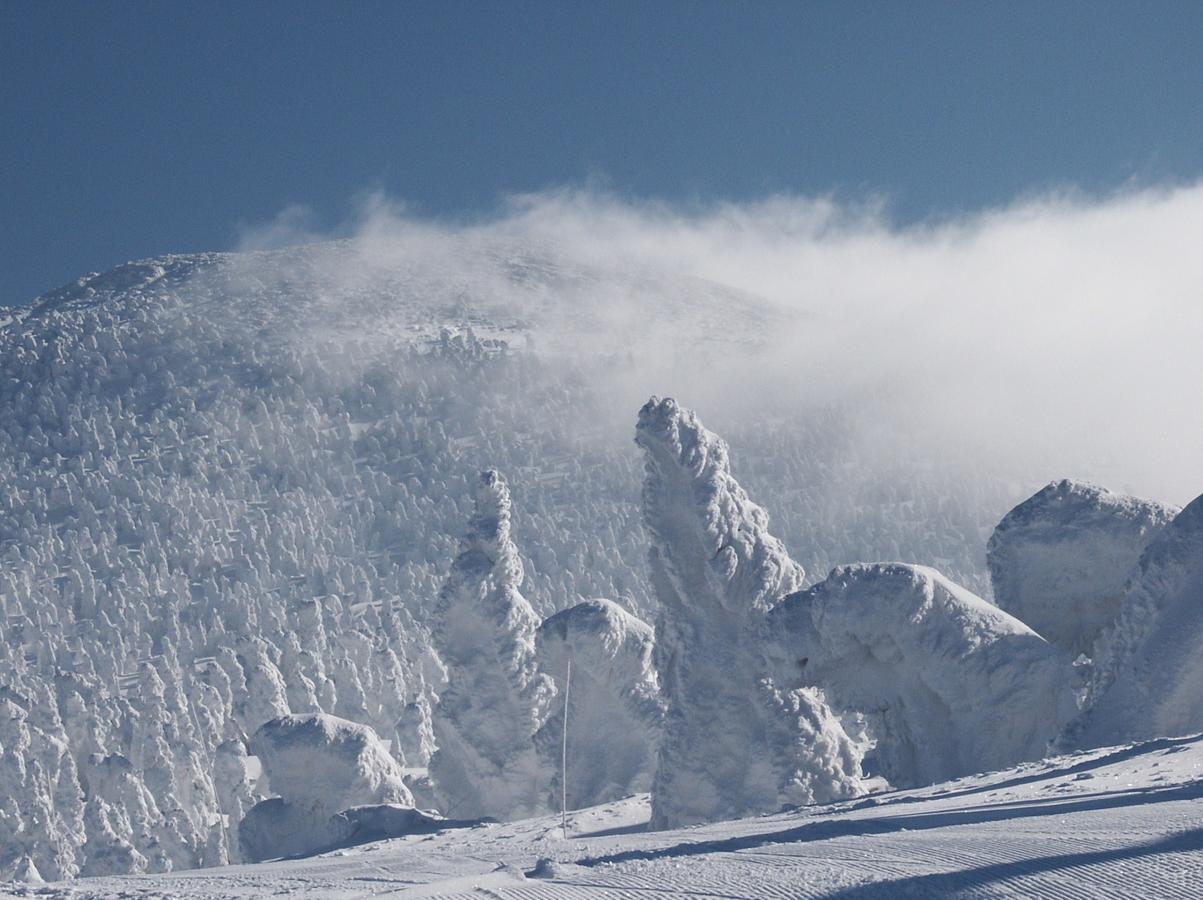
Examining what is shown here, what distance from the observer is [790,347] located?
169 meters

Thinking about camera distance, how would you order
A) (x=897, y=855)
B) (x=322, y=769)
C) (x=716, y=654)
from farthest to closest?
(x=322, y=769) → (x=716, y=654) → (x=897, y=855)

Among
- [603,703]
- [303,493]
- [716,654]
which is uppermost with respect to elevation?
[303,493]

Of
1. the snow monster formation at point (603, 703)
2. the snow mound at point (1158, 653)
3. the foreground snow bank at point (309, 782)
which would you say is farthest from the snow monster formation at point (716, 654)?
the foreground snow bank at point (309, 782)

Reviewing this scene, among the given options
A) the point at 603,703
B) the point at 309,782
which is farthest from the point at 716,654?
the point at 309,782

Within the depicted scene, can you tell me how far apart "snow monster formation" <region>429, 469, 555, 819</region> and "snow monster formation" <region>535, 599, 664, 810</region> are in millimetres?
2309

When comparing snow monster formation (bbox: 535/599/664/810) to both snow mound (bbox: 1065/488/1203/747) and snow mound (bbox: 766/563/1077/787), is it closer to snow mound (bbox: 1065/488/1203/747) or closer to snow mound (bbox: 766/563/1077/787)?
snow mound (bbox: 766/563/1077/787)

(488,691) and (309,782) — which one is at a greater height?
(488,691)

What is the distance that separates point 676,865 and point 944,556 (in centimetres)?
9450

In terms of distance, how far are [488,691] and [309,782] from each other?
4548 mm

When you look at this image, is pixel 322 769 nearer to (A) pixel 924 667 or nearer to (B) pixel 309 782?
(B) pixel 309 782

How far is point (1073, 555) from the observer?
21.3 metres

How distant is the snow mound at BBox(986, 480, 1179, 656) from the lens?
2097cm

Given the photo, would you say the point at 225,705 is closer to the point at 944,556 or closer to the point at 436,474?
the point at 944,556

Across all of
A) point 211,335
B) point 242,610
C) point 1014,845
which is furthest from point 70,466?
point 1014,845
